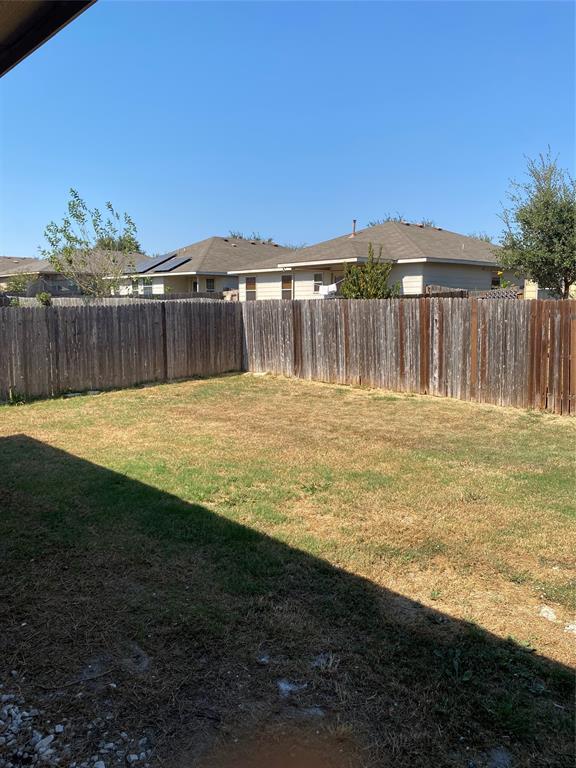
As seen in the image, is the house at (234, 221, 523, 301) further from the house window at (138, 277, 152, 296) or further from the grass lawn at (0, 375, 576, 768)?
the grass lawn at (0, 375, 576, 768)

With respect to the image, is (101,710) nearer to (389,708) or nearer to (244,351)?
(389,708)

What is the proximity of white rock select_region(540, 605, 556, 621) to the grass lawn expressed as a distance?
0.04m

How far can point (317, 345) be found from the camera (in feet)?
44.3

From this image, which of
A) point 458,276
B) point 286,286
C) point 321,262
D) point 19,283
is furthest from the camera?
point 19,283

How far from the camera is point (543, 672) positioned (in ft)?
9.24

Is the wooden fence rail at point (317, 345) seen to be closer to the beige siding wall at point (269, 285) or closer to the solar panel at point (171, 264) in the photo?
the beige siding wall at point (269, 285)

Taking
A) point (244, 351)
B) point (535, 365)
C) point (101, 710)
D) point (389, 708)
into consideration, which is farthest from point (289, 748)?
point (244, 351)

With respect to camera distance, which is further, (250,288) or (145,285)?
(145,285)

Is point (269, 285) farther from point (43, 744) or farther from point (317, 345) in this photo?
point (43, 744)

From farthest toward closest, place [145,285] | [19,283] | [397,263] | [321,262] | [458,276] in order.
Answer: [19,283]
[145,285]
[458,276]
[321,262]
[397,263]

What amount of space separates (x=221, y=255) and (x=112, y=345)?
17.6 m

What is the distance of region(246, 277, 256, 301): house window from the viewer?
82.3 ft

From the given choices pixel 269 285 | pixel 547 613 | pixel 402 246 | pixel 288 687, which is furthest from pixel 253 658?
pixel 269 285

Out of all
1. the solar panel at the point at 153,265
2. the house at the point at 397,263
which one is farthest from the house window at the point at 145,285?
the house at the point at 397,263
